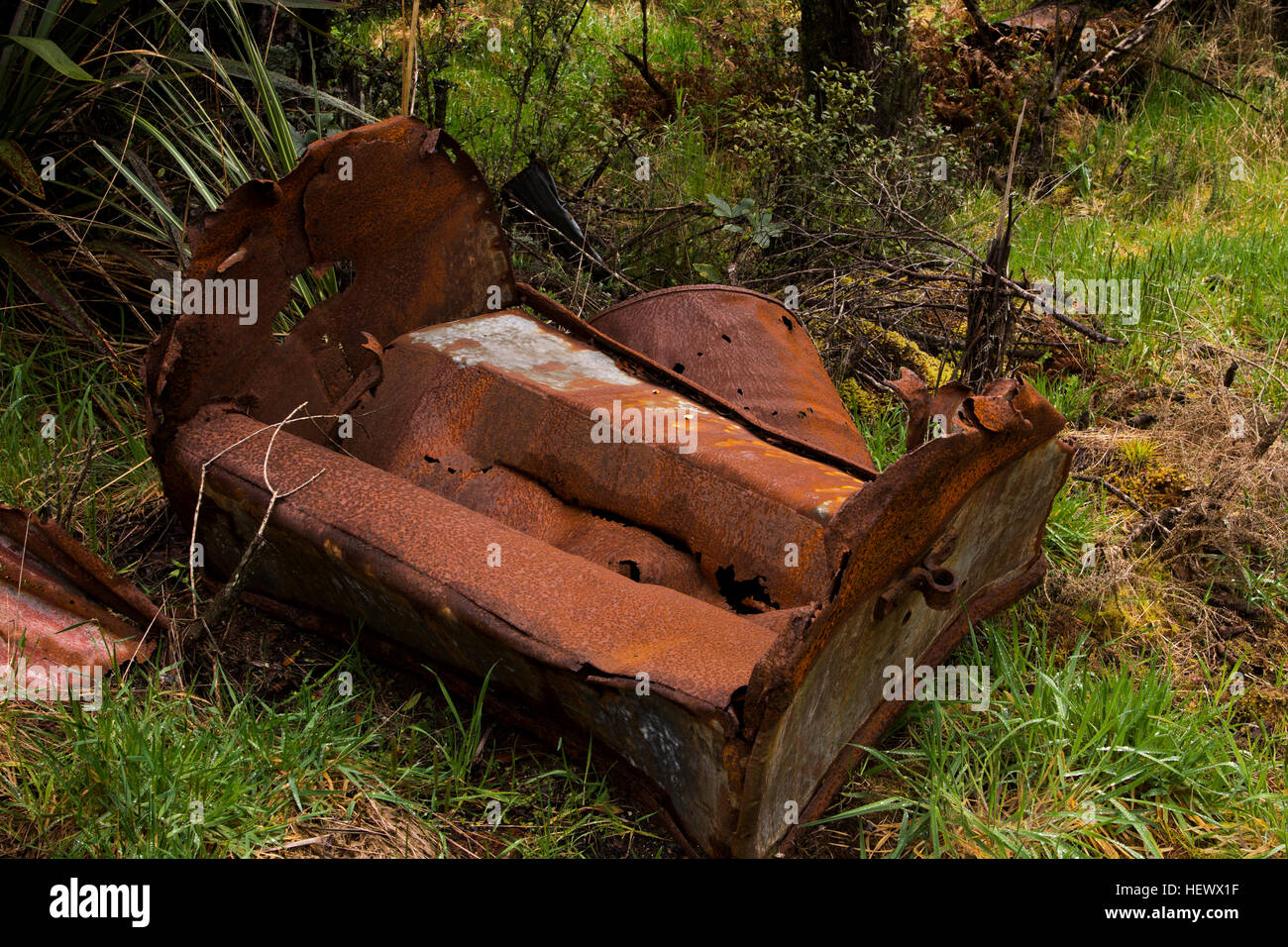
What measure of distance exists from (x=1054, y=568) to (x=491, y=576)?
1.68 meters

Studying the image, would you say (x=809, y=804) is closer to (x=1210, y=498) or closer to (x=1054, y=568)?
(x=1054, y=568)

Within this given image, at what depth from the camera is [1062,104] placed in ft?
20.4

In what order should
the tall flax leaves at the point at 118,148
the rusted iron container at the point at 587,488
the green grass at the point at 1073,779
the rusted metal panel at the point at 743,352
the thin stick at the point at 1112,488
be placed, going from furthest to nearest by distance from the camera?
the tall flax leaves at the point at 118,148, the thin stick at the point at 1112,488, the rusted metal panel at the point at 743,352, the green grass at the point at 1073,779, the rusted iron container at the point at 587,488

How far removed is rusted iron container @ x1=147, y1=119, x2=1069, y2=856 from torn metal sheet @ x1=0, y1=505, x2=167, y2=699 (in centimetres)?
23

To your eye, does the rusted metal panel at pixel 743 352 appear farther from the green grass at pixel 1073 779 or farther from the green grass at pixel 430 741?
the green grass at pixel 1073 779

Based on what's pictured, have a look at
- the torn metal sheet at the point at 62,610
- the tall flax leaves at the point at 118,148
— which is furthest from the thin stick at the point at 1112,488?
the torn metal sheet at the point at 62,610

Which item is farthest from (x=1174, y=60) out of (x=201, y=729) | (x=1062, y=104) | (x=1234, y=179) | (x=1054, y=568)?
(x=201, y=729)

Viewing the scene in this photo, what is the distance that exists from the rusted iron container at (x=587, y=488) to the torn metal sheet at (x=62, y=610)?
0.76 ft

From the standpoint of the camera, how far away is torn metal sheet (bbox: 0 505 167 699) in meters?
2.30

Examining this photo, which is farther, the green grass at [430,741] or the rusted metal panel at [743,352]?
the rusted metal panel at [743,352]

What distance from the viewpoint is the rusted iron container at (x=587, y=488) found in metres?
1.79

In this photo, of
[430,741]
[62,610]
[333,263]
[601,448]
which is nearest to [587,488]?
[601,448]

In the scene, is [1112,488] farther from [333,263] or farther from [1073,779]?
[333,263]

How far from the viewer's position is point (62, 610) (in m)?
2.41
